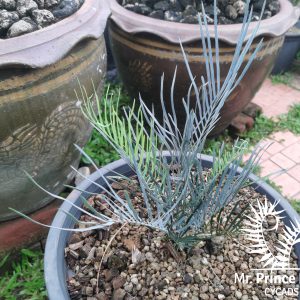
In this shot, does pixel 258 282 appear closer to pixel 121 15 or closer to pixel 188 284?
pixel 188 284

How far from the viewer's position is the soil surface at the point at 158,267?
0.91 meters

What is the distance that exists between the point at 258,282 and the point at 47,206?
86 cm

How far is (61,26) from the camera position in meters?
1.03

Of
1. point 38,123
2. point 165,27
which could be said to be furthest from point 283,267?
point 165,27

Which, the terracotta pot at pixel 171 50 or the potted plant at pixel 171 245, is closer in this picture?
the potted plant at pixel 171 245

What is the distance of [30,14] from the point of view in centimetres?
112

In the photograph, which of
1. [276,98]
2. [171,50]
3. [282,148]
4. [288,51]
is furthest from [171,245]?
[288,51]

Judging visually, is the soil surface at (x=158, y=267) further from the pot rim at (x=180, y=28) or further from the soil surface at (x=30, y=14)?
the pot rim at (x=180, y=28)

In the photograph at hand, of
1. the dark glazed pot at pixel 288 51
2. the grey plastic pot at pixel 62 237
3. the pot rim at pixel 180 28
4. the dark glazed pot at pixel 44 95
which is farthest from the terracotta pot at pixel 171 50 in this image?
the dark glazed pot at pixel 288 51

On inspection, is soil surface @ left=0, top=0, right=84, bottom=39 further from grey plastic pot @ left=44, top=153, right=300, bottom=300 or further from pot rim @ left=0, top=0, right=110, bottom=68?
grey plastic pot @ left=44, top=153, right=300, bottom=300

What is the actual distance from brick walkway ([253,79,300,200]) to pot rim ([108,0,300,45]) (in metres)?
0.57

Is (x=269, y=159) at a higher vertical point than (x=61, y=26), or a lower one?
lower

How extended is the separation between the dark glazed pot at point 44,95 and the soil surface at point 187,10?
444mm

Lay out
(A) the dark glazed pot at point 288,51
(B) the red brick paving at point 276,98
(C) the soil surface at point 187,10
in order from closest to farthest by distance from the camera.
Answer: (C) the soil surface at point 187,10 < (B) the red brick paving at point 276,98 < (A) the dark glazed pot at point 288,51
